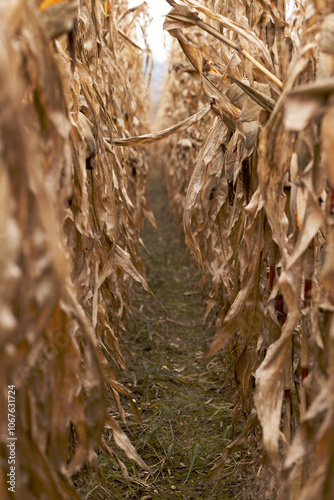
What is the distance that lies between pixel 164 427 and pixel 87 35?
1191 mm

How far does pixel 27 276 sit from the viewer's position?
50 cm

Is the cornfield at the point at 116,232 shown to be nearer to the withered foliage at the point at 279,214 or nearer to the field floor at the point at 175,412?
the withered foliage at the point at 279,214

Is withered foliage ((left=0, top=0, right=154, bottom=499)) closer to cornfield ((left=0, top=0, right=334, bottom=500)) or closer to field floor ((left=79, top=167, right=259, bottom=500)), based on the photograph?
cornfield ((left=0, top=0, right=334, bottom=500))

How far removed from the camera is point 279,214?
0.72 m

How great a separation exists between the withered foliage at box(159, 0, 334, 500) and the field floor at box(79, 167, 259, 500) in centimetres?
25

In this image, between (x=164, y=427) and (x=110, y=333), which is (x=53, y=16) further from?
(x=164, y=427)

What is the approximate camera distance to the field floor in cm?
113

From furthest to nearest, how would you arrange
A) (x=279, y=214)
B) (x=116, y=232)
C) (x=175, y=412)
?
(x=175, y=412), (x=116, y=232), (x=279, y=214)

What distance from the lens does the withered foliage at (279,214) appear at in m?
0.57

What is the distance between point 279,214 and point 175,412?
1030 mm

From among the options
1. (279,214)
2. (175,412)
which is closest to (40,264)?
(279,214)

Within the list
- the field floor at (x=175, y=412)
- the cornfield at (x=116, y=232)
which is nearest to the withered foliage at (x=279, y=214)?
the cornfield at (x=116, y=232)

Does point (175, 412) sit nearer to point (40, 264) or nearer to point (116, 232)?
point (116, 232)

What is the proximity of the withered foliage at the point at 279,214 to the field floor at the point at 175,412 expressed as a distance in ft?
0.81
